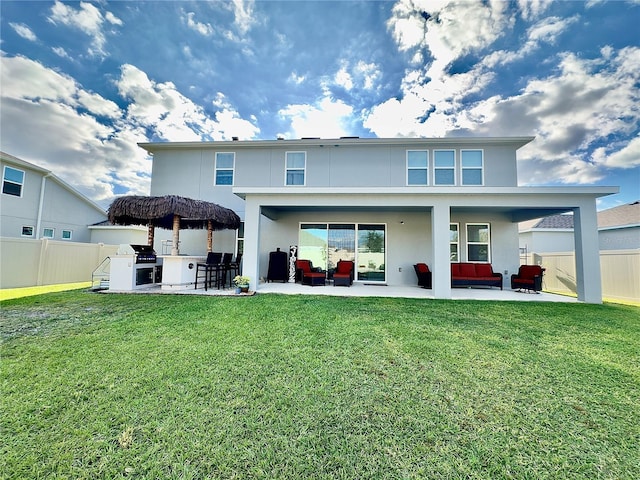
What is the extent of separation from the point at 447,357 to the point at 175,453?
3.12 m

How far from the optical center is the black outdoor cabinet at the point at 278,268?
1016cm

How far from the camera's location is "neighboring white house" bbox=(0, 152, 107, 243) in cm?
1138

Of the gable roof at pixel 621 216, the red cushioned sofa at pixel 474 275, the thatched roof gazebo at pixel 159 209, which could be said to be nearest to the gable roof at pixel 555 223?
the gable roof at pixel 621 216

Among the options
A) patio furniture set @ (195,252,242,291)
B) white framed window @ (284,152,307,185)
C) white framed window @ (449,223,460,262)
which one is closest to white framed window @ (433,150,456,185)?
white framed window @ (449,223,460,262)

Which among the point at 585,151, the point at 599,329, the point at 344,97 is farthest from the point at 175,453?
the point at 585,151

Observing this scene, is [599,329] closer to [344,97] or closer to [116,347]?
[116,347]

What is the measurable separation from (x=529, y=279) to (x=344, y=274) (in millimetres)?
6215

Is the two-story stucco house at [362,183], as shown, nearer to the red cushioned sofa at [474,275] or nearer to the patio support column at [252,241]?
the red cushioned sofa at [474,275]

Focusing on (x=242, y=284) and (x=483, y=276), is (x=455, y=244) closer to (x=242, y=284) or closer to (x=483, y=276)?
(x=483, y=276)

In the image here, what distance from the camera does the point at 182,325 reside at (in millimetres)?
4492

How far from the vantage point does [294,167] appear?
1071cm

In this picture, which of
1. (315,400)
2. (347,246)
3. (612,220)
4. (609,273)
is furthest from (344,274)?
(612,220)

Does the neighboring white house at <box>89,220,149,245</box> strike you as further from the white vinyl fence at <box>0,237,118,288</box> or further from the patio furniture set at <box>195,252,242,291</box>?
the patio furniture set at <box>195,252,242,291</box>

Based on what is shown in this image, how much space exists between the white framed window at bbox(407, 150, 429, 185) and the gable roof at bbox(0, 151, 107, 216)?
56.3 ft
